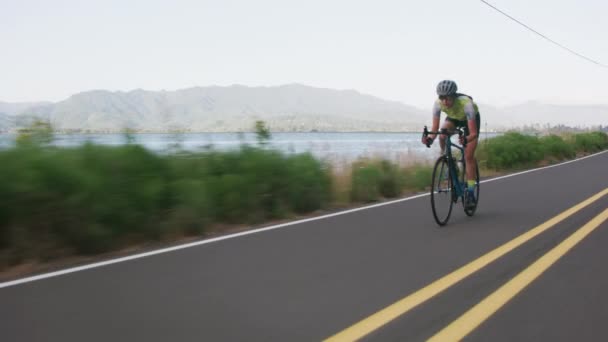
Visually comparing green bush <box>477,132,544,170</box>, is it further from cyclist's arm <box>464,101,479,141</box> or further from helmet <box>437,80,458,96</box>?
helmet <box>437,80,458,96</box>

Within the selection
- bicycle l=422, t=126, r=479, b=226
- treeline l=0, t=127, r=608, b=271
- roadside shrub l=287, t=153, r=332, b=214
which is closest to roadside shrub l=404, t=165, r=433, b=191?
treeline l=0, t=127, r=608, b=271

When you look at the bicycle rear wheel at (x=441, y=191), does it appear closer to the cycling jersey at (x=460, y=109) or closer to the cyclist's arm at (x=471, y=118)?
the cyclist's arm at (x=471, y=118)

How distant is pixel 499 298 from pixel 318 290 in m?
1.48

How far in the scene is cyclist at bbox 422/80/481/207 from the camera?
28.7 ft

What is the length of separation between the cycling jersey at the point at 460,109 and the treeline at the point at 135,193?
272 cm

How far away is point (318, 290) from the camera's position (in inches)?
209

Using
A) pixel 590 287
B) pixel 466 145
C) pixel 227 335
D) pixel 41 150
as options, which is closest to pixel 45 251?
pixel 41 150

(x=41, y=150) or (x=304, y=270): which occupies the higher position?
(x=41, y=150)

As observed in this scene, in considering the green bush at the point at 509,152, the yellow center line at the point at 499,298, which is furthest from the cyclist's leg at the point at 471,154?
the green bush at the point at 509,152

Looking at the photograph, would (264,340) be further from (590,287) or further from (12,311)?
(590,287)

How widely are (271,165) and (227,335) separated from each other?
6.06 m

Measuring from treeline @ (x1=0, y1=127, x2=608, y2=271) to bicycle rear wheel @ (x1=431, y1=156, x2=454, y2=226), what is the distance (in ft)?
7.90

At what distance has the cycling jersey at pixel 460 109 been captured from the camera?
355 inches

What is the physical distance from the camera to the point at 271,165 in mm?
10078
